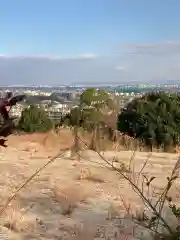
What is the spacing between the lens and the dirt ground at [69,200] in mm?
4113

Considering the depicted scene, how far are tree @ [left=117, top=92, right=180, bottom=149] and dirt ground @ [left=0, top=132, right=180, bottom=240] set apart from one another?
5.21 meters

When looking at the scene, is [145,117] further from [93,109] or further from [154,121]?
[93,109]

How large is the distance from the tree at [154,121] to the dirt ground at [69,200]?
17.1 ft

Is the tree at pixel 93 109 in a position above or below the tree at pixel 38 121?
above

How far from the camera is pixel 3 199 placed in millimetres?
4805

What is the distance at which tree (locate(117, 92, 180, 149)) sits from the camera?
1283 centimetres

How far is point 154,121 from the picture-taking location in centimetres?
1316

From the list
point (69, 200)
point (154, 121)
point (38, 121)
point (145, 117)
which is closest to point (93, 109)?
point (145, 117)

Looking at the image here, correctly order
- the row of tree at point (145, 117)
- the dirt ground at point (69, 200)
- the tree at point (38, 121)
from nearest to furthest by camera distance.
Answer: the dirt ground at point (69, 200) < the row of tree at point (145, 117) < the tree at point (38, 121)

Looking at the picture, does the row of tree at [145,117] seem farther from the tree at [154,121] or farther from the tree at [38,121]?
the tree at [38,121]

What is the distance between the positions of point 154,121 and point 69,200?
8487 mm

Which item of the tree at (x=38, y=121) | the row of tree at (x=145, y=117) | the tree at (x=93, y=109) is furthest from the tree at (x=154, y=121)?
the tree at (x=38, y=121)

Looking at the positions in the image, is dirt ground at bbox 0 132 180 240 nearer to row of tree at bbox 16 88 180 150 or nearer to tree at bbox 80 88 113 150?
tree at bbox 80 88 113 150

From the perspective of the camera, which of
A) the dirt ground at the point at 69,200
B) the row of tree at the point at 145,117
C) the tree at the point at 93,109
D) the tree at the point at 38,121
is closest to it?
the dirt ground at the point at 69,200
